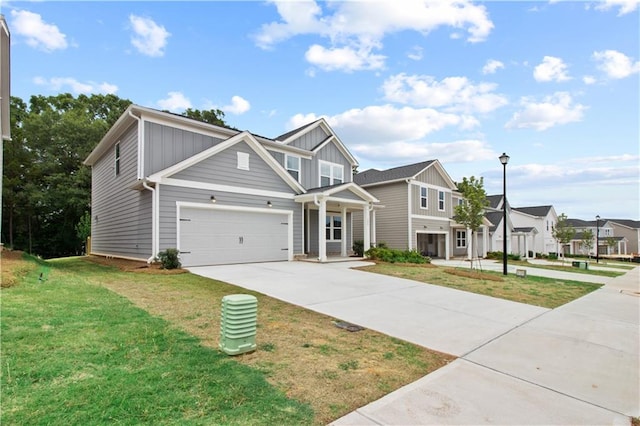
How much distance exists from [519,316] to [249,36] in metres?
13.0

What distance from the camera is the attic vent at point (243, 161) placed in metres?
13.7

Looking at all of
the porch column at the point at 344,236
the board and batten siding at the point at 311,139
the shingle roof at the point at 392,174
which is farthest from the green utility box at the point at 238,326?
the shingle roof at the point at 392,174

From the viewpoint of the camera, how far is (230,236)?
1324 cm

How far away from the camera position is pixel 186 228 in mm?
12070

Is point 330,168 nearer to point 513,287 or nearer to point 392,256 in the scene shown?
point 392,256

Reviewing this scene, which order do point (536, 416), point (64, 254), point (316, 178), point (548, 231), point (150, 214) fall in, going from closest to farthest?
point (536, 416) < point (150, 214) < point (316, 178) < point (64, 254) < point (548, 231)

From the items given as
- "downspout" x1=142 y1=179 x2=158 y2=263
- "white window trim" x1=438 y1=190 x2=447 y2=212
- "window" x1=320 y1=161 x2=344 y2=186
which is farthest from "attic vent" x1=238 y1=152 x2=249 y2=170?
"white window trim" x1=438 y1=190 x2=447 y2=212

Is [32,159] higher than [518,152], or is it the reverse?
[32,159]

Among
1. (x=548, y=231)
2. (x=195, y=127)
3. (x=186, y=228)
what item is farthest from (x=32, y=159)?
(x=548, y=231)

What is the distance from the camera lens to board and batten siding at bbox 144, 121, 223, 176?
12383 millimetres

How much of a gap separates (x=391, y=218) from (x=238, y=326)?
20.4 meters

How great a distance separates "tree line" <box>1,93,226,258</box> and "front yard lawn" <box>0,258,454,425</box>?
2118cm

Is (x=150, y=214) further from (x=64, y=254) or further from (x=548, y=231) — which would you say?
(x=548, y=231)

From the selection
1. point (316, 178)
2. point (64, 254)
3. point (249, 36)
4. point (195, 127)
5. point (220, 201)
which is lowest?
point (64, 254)
